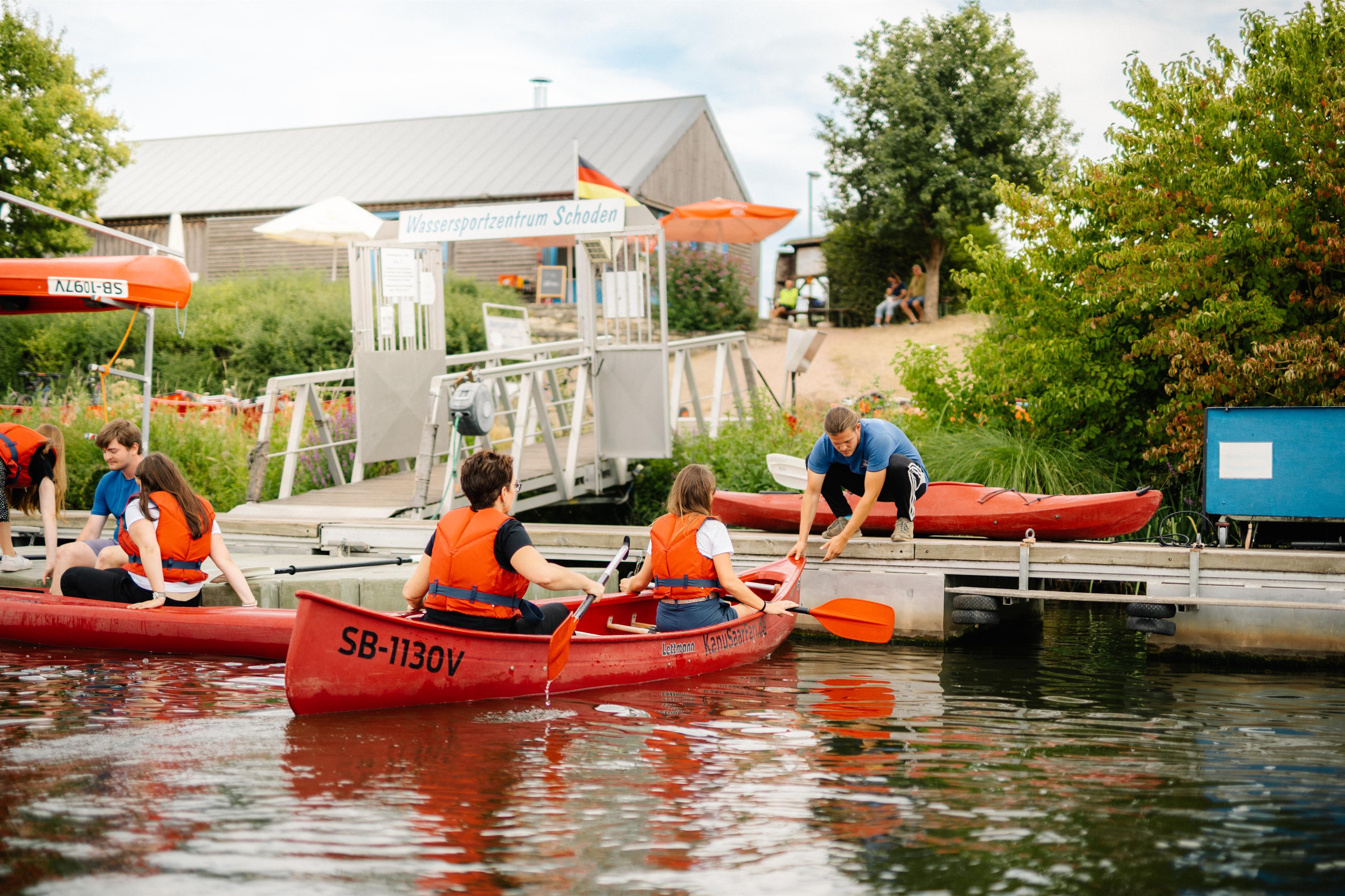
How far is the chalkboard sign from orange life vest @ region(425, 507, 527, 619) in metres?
20.9

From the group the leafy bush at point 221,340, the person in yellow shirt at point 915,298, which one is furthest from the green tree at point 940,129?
the leafy bush at point 221,340

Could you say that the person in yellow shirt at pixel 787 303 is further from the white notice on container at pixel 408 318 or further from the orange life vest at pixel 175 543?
the orange life vest at pixel 175 543

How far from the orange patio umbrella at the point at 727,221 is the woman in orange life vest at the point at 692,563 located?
40.7 ft

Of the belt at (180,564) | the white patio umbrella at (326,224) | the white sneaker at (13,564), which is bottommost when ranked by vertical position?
the white sneaker at (13,564)

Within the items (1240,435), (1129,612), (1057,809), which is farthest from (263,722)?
(1240,435)

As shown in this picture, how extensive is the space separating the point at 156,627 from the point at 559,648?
2.81 metres

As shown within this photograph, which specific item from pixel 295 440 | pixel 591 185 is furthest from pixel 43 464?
pixel 591 185

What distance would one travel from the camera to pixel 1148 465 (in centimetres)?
1147

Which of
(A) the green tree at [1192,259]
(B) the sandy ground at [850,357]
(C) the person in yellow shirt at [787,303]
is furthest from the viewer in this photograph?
(C) the person in yellow shirt at [787,303]

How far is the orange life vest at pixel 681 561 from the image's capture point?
283 inches

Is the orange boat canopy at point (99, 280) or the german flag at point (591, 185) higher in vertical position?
the german flag at point (591, 185)

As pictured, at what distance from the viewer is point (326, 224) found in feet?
60.7

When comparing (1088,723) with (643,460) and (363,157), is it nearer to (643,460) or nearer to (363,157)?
(643,460)

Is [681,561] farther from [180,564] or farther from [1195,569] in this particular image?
[1195,569]
